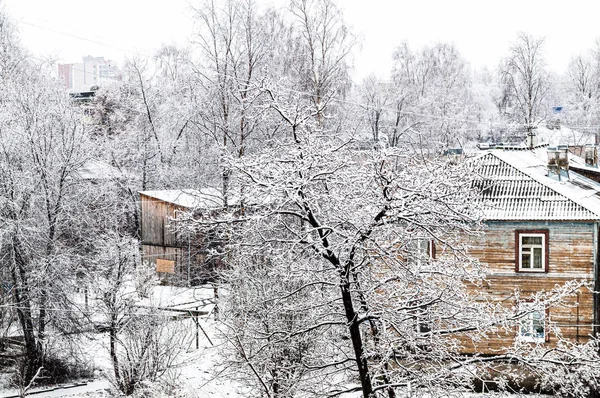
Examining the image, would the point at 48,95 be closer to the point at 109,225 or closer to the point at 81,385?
the point at 109,225

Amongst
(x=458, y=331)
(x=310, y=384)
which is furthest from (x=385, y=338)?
(x=310, y=384)

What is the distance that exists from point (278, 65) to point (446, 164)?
23.6 m

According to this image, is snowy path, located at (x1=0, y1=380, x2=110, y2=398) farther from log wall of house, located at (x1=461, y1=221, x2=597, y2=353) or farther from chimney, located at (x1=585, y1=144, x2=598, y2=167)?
chimney, located at (x1=585, y1=144, x2=598, y2=167)

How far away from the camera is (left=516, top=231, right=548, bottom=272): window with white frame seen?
18047 mm

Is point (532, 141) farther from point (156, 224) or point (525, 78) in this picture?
point (525, 78)

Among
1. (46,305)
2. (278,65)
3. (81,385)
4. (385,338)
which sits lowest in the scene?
(81,385)

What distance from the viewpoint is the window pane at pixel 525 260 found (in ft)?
59.7

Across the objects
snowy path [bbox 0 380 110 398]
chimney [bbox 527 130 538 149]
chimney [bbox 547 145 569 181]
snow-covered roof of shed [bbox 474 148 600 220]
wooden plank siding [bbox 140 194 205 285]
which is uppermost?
chimney [bbox 527 130 538 149]

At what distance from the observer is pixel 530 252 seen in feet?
59.6

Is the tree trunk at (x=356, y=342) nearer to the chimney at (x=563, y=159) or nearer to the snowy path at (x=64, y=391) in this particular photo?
the snowy path at (x=64, y=391)

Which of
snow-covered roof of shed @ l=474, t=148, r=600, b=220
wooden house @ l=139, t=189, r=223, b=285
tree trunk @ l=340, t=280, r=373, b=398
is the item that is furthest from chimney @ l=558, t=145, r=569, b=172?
tree trunk @ l=340, t=280, r=373, b=398

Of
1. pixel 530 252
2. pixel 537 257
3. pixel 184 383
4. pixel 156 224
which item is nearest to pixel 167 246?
pixel 156 224

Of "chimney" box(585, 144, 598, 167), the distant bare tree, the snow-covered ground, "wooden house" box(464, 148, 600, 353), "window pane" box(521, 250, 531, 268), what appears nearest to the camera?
the snow-covered ground

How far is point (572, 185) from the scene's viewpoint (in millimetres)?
19328
